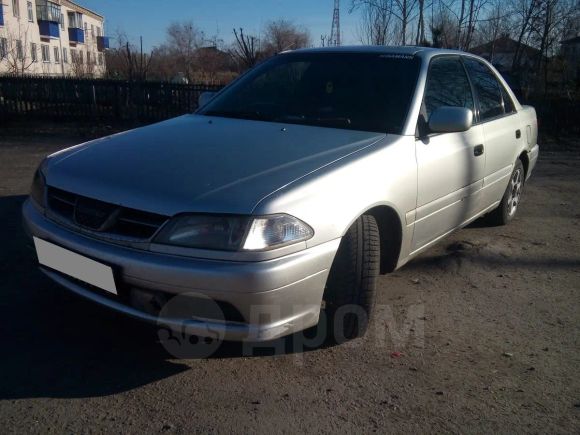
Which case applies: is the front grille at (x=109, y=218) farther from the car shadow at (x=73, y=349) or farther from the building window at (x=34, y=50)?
the building window at (x=34, y=50)

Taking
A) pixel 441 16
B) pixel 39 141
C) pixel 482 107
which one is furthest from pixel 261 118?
pixel 441 16

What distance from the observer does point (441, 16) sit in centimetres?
1391

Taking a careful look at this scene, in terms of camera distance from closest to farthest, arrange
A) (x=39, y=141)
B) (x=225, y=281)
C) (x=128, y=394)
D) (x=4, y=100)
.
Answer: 1. (x=225, y=281)
2. (x=128, y=394)
3. (x=39, y=141)
4. (x=4, y=100)

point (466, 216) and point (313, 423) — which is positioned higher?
point (466, 216)

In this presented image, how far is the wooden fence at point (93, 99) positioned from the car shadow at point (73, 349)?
9.27 m

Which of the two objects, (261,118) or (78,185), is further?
(261,118)

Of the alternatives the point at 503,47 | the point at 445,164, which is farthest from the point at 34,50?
the point at 445,164

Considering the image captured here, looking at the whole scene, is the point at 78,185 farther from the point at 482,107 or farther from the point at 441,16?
the point at 441,16

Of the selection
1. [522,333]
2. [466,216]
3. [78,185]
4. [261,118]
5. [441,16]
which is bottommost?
[522,333]

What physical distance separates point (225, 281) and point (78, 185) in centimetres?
96

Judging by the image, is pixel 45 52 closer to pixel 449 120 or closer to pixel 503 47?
pixel 503 47

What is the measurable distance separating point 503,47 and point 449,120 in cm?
1406

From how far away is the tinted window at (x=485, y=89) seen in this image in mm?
4457

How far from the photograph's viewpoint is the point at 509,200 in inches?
211
